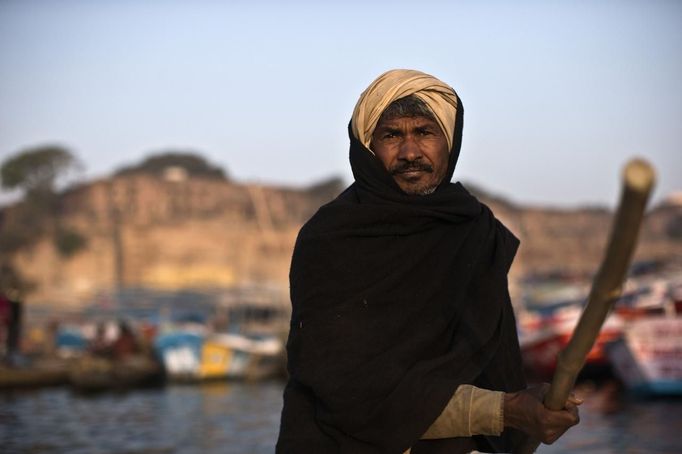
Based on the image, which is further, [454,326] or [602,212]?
[602,212]

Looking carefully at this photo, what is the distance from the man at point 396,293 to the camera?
194 centimetres

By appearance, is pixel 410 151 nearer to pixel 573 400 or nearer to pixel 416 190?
pixel 416 190

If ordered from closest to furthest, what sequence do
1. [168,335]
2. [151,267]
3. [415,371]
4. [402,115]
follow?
[415,371]
[402,115]
[168,335]
[151,267]

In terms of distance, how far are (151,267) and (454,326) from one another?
77.9 meters

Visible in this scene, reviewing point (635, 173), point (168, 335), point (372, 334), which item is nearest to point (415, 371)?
point (372, 334)

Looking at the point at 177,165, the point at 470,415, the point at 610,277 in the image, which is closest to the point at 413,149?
the point at 470,415

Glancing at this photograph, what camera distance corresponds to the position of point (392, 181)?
2074mm

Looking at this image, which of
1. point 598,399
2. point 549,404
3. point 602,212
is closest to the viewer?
point 549,404

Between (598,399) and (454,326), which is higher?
(454,326)

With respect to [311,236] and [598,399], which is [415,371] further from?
[598,399]

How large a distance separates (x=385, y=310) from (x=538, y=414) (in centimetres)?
42

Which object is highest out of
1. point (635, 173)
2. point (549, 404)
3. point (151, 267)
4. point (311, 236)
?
point (635, 173)

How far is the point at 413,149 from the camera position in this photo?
2064 mm

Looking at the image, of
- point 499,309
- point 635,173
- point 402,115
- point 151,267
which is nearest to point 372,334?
→ point 499,309
